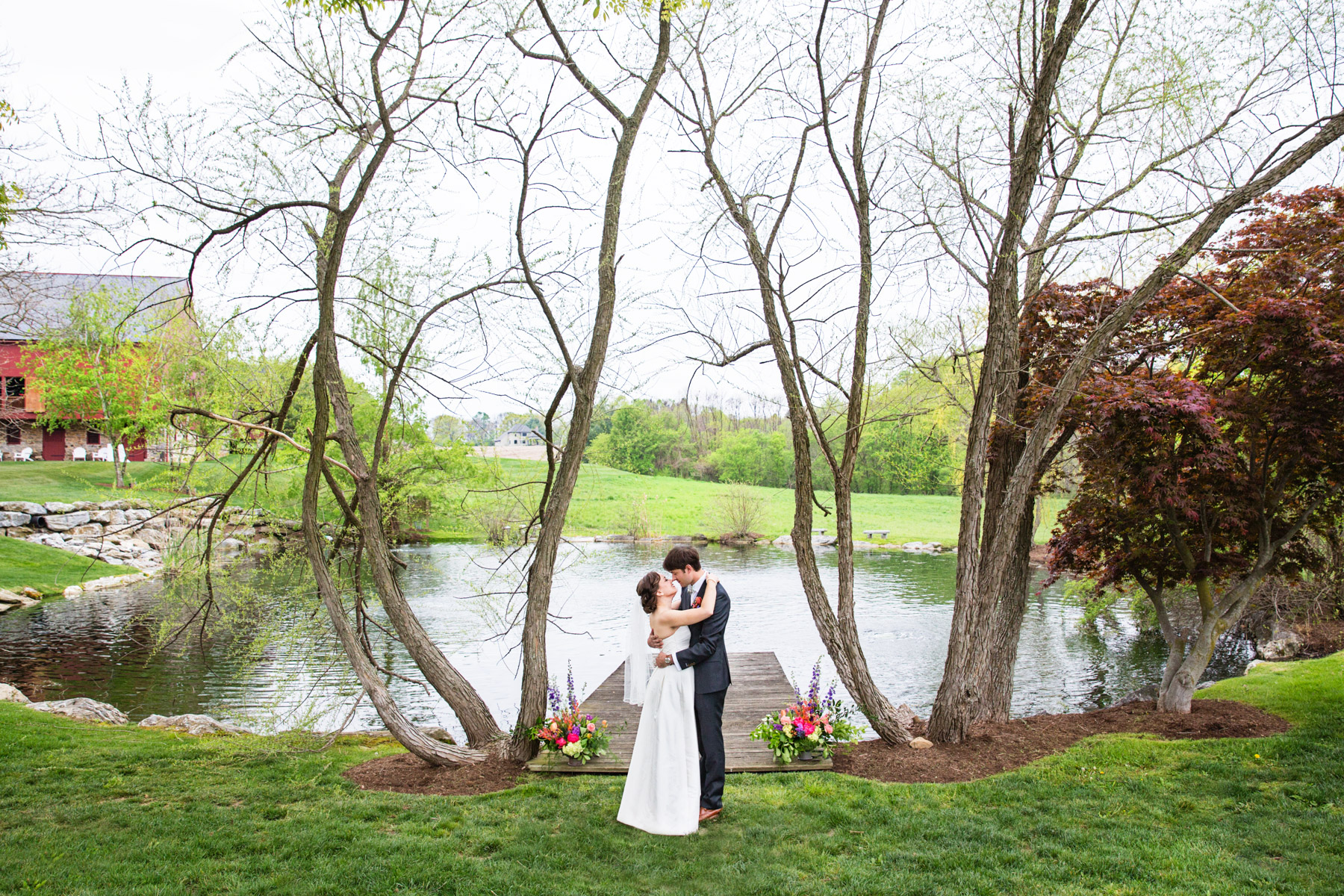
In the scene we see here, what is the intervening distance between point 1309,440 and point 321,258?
8.42 meters

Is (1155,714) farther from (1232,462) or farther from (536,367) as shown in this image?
(536,367)

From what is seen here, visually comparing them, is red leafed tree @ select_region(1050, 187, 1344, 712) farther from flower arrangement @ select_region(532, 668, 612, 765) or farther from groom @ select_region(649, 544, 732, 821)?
flower arrangement @ select_region(532, 668, 612, 765)

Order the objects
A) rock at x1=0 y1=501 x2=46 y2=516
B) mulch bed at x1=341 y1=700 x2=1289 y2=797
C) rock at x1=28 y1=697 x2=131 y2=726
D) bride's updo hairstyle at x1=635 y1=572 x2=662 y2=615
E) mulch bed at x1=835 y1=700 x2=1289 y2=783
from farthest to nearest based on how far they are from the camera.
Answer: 1. rock at x1=0 y1=501 x2=46 y2=516
2. rock at x1=28 y1=697 x2=131 y2=726
3. mulch bed at x1=835 y1=700 x2=1289 y2=783
4. mulch bed at x1=341 y1=700 x2=1289 y2=797
5. bride's updo hairstyle at x1=635 y1=572 x2=662 y2=615

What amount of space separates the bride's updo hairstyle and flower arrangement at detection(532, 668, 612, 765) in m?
1.87

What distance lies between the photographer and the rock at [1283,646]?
1248 cm

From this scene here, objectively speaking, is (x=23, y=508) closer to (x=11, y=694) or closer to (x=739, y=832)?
(x=11, y=694)

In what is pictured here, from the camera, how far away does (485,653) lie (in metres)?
14.4

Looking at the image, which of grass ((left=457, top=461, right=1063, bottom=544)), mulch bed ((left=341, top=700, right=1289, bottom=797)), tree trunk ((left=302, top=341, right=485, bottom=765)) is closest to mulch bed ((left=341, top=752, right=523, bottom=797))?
mulch bed ((left=341, top=700, right=1289, bottom=797))

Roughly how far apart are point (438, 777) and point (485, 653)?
856cm

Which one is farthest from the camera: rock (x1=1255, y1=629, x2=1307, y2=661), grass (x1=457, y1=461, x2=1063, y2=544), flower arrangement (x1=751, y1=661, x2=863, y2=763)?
grass (x1=457, y1=461, x2=1063, y2=544)

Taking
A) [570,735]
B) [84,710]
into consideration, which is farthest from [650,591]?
[84,710]

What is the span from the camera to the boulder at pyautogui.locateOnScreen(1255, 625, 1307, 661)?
41.0 ft

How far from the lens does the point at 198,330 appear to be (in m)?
6.39

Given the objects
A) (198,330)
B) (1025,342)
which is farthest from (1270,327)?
(198,330)
